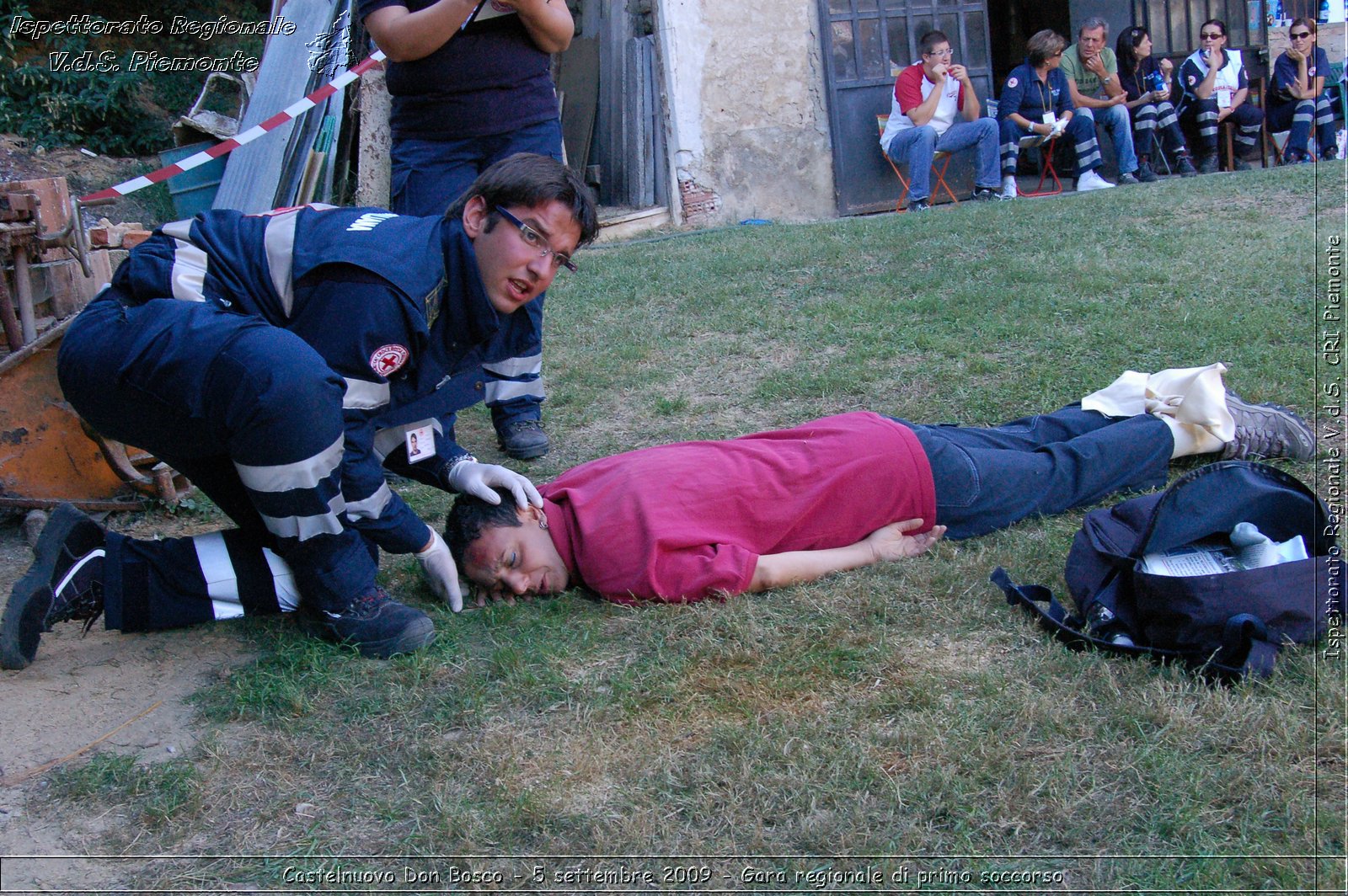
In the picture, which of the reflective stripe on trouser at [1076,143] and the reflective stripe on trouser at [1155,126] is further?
the reflective stripe on trouser at [1155,126]

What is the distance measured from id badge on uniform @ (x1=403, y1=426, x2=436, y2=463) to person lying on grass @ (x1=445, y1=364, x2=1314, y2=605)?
164 mm

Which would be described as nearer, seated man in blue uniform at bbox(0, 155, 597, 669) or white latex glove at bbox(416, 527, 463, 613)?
seated man in blue uniform at bbox(0, 155, 597, 669)

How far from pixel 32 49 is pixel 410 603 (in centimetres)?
950

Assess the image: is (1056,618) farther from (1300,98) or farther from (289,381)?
(1300,98)

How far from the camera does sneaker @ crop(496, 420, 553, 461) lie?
3.59 m

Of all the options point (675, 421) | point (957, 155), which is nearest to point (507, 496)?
point (675, 421)

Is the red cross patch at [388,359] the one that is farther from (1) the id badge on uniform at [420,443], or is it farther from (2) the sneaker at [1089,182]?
(2) the sneaker at [1089,182]

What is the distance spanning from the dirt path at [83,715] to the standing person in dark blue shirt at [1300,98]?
32.7 ft

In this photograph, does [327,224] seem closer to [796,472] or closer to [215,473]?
[215,473]

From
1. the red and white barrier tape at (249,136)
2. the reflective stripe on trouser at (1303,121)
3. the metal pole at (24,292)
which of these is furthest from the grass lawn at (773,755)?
the reflective stripe on trouser at (1303,121)

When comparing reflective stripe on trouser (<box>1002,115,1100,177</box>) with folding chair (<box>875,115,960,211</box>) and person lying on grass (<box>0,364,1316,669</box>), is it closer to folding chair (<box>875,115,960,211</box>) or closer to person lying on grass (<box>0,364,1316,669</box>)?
folding chair (<box>875,115,960,211</box>)

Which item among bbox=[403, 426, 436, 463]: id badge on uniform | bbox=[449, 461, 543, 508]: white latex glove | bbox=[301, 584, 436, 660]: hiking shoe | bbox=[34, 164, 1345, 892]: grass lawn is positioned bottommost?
bbox=[34, 164, 1345, 892]: grass lawn

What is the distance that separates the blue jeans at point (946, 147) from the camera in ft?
26.6

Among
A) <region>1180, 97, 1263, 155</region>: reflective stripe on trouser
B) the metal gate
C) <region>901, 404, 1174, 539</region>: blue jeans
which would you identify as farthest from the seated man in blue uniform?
<region>1180, 97, 1263, 155</region>: reflective stripe on trouser
